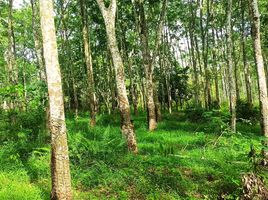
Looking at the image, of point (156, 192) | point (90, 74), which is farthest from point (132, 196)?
point (90, 74)

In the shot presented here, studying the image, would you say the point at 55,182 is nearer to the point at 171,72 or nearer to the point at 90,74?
the point at 90,74

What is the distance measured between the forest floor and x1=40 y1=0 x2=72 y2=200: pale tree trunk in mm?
884

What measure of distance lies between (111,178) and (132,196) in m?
0.82

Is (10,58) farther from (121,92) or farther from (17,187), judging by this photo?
(17,187)

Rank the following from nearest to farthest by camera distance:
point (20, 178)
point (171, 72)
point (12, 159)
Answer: point (20, 178) < point (12, 159) < point (171, 72)

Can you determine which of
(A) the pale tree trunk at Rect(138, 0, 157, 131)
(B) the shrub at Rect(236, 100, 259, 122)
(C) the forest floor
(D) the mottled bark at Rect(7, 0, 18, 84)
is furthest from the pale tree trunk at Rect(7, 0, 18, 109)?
(B) the shrub at Rect(236, 100, 259, 122)

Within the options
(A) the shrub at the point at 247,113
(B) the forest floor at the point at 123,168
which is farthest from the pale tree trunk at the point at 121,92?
(A) the shrub at the point at 247,113

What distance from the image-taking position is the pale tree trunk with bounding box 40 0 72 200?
6.12 m

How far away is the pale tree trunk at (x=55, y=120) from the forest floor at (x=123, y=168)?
0.88 metres

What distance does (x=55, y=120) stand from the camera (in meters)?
6.15

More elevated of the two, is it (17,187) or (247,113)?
(247,113)

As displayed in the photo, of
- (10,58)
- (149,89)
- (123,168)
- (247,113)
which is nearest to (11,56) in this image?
(10,58)

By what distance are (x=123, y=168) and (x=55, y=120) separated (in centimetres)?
286

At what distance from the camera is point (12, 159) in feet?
29.5
